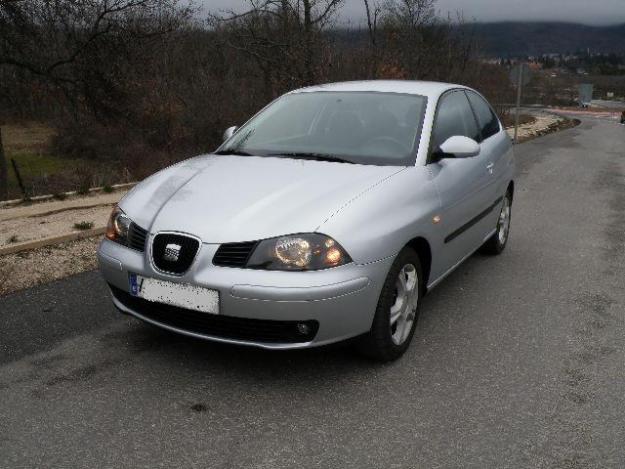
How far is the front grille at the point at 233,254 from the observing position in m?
3.00

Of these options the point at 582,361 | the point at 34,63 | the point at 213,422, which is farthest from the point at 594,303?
the point at 34,63

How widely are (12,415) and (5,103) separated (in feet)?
62.2

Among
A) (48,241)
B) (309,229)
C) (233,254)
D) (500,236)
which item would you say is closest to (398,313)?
(309,229)

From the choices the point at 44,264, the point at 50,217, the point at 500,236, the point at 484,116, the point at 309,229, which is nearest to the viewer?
the point at 309,229

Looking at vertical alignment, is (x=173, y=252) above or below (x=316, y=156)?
below

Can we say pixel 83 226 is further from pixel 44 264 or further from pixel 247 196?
pixel 247 196

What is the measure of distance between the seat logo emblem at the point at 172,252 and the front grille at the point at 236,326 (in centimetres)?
25

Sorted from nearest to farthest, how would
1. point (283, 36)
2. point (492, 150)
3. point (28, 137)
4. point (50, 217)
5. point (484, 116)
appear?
point (492, 150)
point (484, 116)
point (50, 217)
point (283, 36)
point (28, 137)

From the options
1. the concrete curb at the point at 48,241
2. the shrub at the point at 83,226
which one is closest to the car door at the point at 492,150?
the concrete curb at the point at 48,241

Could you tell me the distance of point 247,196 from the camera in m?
3.33

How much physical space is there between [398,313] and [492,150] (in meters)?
2.29

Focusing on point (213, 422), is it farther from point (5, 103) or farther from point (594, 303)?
point (5, 103)

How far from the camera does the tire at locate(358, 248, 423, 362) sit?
332cm

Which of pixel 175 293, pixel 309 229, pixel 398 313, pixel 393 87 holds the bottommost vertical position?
pixel 398 313
